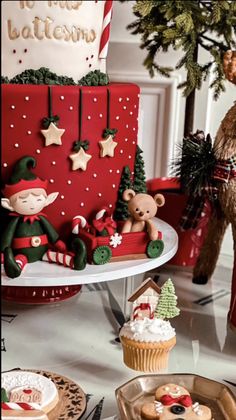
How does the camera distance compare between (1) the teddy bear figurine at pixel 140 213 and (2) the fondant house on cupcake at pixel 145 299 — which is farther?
(1) the teddy bear figurine at pixel 140 213

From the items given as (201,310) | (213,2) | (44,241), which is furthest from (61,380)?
(213,2)

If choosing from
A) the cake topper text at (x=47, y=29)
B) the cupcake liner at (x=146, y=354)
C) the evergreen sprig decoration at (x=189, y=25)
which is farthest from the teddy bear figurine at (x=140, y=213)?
the evergreen sprig decoration at (x=189, y=25)

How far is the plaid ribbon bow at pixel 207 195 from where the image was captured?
1618 mm

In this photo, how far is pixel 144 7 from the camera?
183cm

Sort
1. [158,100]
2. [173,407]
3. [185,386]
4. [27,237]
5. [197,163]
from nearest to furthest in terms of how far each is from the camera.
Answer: [173,407] → [185,386] → [27,237] → [197,163] → [158,100]

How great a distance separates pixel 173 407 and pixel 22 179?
56 cm

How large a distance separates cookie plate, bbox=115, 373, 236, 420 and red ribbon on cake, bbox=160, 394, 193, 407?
44 millimetres

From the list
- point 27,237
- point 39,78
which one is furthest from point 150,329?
point 39,78

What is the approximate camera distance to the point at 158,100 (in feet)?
8.23

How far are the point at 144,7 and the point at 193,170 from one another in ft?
1.60

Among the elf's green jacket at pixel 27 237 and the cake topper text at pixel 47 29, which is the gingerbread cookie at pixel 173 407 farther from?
the cake topper text at pixel 47 29

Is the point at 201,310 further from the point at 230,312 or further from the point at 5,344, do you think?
the point at 5,344

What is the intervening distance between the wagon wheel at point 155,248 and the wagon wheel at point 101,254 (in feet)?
0.36

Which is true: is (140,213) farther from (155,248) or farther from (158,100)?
(158,100)
